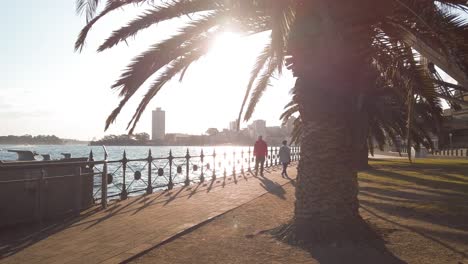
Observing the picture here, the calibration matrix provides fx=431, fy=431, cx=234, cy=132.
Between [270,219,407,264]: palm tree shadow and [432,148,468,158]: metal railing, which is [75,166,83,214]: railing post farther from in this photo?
[432,148,468,158]: metal railing

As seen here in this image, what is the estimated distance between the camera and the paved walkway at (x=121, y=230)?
5508 mm

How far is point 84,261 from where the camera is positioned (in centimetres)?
519

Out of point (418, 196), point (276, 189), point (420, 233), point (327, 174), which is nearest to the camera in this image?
point (327, 174)

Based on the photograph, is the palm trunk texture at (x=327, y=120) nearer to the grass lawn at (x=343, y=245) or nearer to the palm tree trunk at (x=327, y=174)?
the palm tree trunk at (x=327, y=174)

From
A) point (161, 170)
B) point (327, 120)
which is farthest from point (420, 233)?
point (161, 170)

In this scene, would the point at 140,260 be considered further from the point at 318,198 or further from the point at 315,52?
the point at 315,52

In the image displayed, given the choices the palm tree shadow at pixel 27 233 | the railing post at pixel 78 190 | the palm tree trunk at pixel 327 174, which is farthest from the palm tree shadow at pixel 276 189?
the palm tree shadow at pixel 27 233

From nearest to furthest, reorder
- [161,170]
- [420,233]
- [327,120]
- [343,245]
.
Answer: [343,245], [327,120], [420,233], [161,170]

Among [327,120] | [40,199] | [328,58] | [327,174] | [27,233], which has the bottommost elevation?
[27,233]

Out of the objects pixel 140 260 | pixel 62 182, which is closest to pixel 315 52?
pixel 140 260

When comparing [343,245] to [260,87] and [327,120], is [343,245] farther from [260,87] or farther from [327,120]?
[260,87]

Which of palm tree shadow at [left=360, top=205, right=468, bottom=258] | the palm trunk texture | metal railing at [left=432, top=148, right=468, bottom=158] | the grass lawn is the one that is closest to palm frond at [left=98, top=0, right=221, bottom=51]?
the palm trunk texture

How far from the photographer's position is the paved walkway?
5.51m

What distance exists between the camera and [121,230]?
22.9ft
